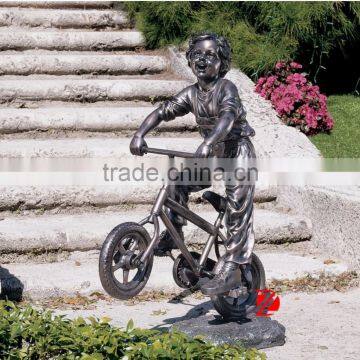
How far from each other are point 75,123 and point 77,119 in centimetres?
4

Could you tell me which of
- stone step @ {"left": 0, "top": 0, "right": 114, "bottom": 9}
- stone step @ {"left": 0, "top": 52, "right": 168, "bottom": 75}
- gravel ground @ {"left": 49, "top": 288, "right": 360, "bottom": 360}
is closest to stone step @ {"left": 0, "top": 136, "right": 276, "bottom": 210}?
gravel ground @ {"left": 49, "top": 288, "right": 360, "bottom": 360}

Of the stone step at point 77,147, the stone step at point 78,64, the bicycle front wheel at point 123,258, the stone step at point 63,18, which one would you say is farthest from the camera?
the stone step at point 63,18

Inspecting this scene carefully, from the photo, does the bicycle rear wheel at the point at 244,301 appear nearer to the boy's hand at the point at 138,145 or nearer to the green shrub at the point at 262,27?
the boy's hand at the point at 138,145

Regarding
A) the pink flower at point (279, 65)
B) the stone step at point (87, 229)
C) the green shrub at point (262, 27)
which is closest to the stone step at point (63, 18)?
the green shrub at point (262, 27)

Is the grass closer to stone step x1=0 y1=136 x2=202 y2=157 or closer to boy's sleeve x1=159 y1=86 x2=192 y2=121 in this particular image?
stone step x1=0 y1=136 x2=202 y2=157

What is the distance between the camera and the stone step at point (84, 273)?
622 centimetres

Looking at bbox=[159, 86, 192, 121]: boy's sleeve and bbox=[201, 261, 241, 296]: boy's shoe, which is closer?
bbox=[201, 261, 241, 296]: boy's shoe

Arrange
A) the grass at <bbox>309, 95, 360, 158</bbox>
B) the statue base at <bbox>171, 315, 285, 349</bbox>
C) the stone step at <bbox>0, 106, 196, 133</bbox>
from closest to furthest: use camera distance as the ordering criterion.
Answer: the statue base at <bbox>171, 315, 285, 349</bbox>
the stone step at <bbox>0, 106, 196, 133</bbox>
the grass at <bbox>309, 95, 360, 158</bbox>

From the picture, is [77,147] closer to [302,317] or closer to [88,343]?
[302,317]

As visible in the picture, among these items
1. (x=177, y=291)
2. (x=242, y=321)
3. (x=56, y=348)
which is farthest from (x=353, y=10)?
(x=56, y=348)

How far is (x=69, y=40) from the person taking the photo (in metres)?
10.1

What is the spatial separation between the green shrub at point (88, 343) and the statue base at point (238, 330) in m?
0.98

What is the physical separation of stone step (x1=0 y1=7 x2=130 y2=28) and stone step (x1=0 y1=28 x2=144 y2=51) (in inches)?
6.8

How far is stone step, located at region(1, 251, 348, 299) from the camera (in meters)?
6.22
